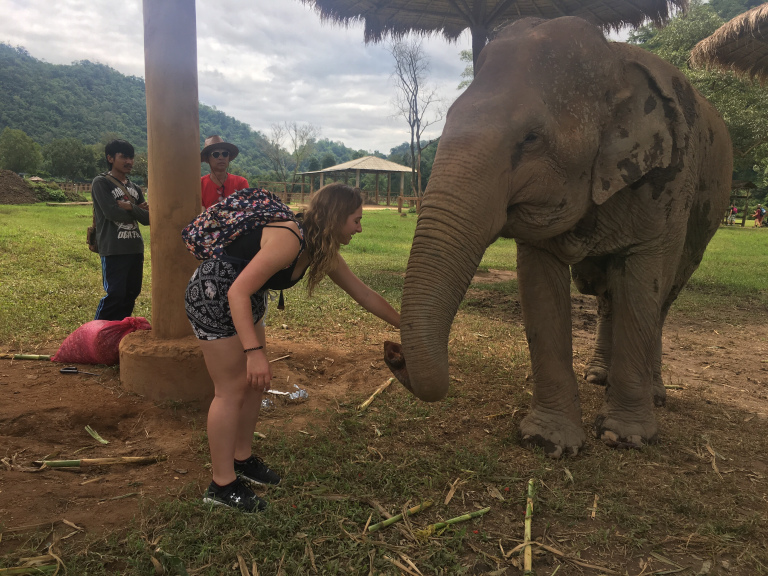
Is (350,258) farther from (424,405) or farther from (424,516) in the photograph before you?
(424,516)

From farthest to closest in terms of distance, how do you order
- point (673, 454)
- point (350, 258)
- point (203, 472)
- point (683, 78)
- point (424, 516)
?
point (350, 258), point (683, 78), point (673, 454), point (203, 472), point (424, 516)

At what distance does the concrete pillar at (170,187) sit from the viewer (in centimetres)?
390

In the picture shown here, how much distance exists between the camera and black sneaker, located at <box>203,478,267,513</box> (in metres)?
2.68

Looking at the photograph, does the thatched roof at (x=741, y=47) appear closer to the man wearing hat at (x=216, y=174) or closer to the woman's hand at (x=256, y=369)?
the man wearing hat at (x=216, y=174)

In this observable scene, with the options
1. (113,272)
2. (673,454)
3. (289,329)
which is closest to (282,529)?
(673,454)

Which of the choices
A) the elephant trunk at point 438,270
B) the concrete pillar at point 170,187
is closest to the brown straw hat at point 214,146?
the concrete pillar at point 170,187

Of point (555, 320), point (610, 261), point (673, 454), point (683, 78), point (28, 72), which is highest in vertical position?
point (28, 72)

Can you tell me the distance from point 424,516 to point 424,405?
1.47 m

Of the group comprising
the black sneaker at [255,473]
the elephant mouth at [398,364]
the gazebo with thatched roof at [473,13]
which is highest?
the gazebo with thatched roof at [473,13]

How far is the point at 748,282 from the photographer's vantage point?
10797 millimetres

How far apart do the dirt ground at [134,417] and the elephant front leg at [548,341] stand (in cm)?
104

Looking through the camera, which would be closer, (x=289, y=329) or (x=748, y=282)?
(x=289, y=329)

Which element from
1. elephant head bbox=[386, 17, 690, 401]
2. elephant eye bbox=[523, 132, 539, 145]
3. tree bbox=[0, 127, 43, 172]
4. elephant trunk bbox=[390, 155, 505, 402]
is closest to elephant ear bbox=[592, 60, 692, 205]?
elephant head bbox=[386, 17, 690, 401]

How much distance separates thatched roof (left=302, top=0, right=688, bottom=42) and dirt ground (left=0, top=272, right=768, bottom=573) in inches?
188
